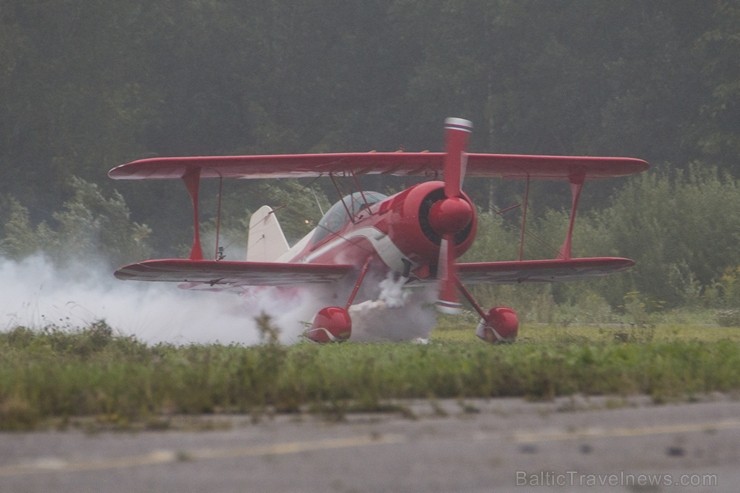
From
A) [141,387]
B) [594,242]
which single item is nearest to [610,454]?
[141,387]

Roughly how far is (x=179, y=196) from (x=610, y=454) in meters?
48.9

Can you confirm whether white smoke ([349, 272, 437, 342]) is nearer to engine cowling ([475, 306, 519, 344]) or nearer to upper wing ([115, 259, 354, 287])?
engine cowling ([475, 306, 519, 344])

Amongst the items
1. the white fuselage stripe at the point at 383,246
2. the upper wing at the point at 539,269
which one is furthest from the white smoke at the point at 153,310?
the upper wing at the point at 539,269

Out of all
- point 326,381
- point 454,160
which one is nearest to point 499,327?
point 454,160

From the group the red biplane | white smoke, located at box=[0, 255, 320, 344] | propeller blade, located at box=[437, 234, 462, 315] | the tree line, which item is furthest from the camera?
the tree line

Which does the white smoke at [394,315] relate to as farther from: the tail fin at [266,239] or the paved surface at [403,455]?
the paved surface at [403,455]

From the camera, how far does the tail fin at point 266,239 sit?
73.4 feet

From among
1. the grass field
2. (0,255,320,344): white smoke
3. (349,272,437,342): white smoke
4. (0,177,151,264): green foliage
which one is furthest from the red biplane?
(0,177,151,264): green foliage

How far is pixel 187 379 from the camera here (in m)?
8.62

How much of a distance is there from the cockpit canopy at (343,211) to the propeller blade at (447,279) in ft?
6.05

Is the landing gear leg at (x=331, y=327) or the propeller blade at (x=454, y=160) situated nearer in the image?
the landing gear leg at (x=331, y=327)

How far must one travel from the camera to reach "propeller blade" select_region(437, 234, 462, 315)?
644 inches

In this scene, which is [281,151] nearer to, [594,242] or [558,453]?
[594,242]

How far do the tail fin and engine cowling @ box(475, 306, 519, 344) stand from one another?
4906mm
